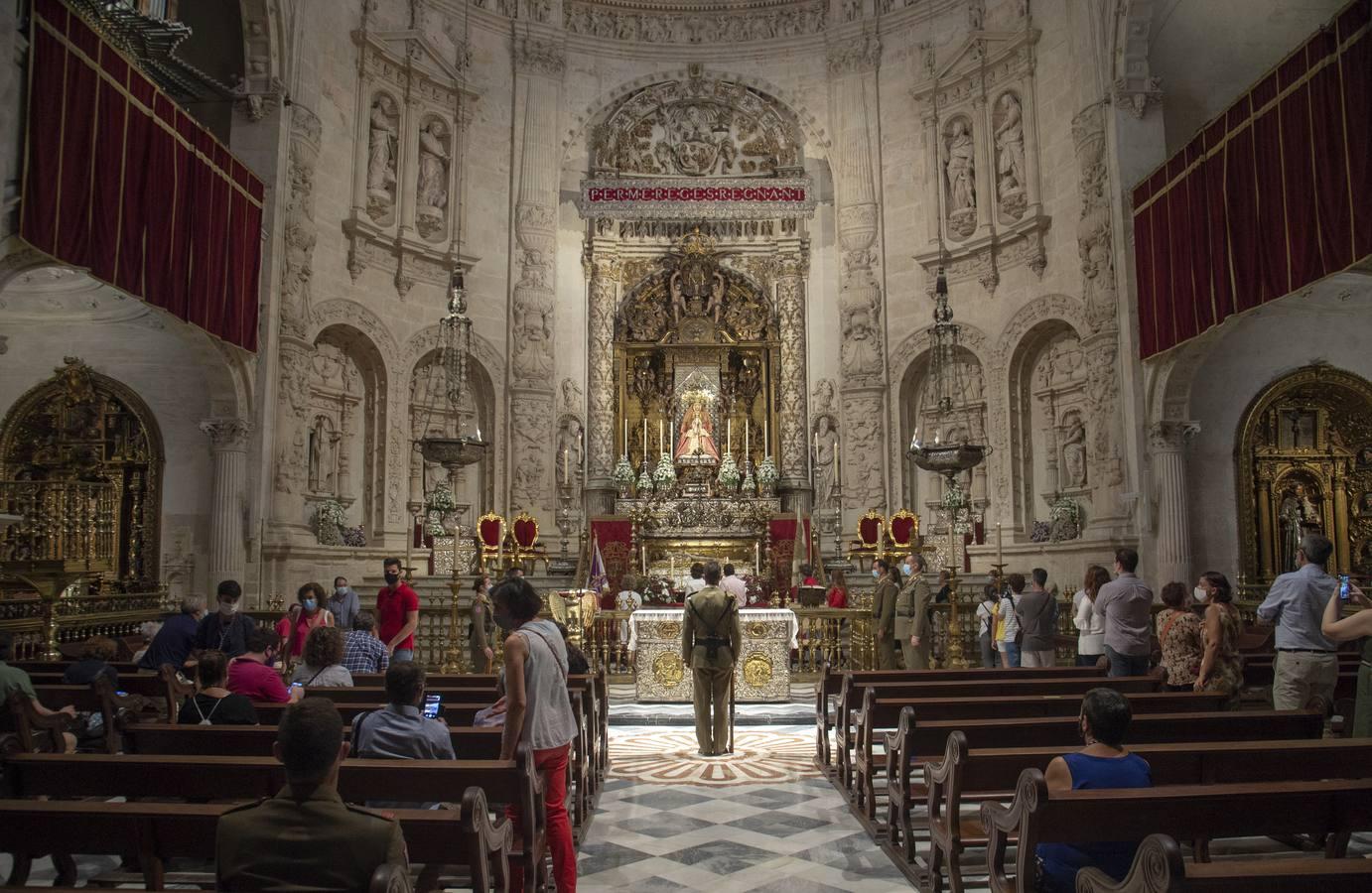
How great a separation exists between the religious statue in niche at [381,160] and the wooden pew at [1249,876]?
18302 millimetres

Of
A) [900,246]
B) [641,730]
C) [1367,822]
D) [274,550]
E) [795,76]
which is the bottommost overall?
[641,730]

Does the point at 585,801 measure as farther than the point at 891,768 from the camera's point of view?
Yes

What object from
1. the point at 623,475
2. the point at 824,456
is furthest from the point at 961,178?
the point at 623,475

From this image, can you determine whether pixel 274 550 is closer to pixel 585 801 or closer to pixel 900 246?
pixel 585 801

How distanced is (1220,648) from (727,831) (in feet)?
11.8

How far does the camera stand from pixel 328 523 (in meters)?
16.9

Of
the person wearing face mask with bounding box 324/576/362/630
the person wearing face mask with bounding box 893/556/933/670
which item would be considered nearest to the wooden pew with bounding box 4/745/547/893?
the person wearing face mask with bounding box 324/576/362/630

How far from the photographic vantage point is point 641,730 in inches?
419

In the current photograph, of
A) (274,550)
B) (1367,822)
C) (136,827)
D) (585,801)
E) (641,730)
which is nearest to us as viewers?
(136,827)

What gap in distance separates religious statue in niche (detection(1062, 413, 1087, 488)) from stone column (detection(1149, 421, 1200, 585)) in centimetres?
215

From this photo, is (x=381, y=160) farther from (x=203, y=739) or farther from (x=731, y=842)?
(x=731, y=842)

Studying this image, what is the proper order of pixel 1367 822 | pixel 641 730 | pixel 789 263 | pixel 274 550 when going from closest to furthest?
pixel 1367 822 < pixel 641 730 < pixel 274 550 < pixel 789 263

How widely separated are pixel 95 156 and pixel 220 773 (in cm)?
936

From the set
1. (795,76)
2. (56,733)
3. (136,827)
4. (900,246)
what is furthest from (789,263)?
(136,827)
